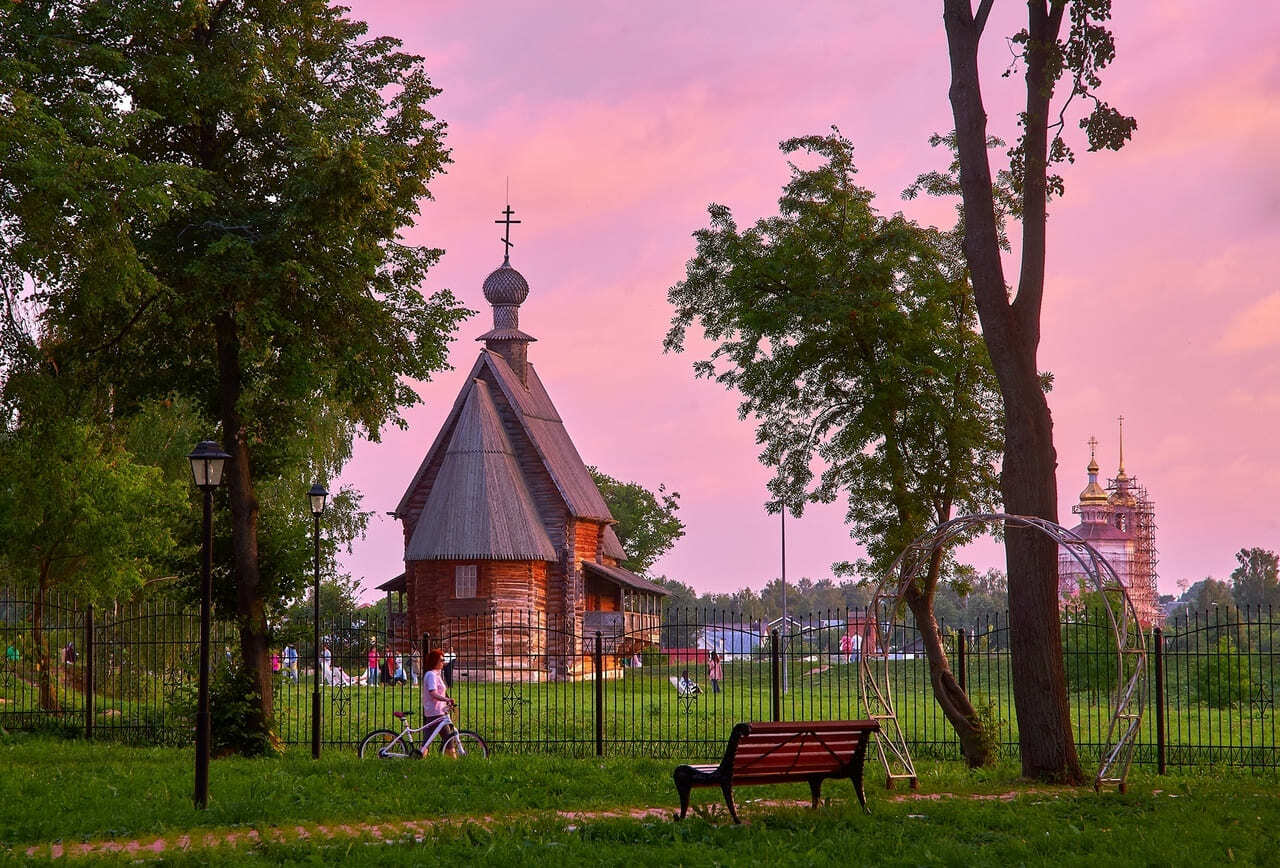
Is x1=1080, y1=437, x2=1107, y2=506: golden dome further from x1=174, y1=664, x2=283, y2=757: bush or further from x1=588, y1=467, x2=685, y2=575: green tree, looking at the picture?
x1=174, y1=664, x2=283, y2=757: bush

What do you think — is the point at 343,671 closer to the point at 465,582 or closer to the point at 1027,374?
the point at 465,582

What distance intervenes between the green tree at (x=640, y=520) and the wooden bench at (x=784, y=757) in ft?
197

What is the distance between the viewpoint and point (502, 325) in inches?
2165

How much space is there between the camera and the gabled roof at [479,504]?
44500mm

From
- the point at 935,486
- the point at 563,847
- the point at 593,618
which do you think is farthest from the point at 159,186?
the point at 593,618

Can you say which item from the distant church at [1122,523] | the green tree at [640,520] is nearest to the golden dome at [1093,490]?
the distant church at [1122,523]

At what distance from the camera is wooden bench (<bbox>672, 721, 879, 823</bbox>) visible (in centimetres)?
1145

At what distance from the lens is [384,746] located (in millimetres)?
17297

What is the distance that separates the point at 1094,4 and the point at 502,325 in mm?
39986

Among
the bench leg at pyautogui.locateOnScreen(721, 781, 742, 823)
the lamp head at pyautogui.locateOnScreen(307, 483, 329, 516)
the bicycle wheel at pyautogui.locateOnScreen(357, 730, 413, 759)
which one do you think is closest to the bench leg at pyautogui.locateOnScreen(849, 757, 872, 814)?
the bench leg at pyautogui.locateOnScreen(721, 781, 742, 823)

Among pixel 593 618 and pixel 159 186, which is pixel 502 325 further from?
pixel 159 186

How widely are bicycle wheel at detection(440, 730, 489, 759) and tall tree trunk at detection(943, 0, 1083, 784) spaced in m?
6.95

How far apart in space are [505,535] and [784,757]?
33.5 meters

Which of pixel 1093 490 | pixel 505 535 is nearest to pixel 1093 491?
pixel 1093 490
